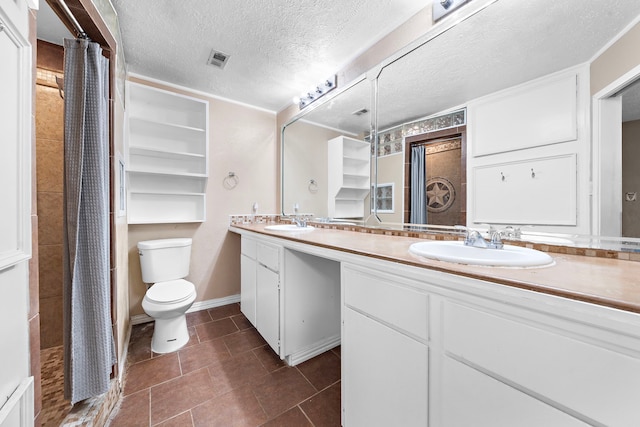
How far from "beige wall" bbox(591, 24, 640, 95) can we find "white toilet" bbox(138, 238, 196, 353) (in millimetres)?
2470

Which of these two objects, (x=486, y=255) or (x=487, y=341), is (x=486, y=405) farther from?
(x=486, y=255)

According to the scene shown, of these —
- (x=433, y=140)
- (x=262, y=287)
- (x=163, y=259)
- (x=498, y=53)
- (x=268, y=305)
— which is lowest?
(x=268, y=305)

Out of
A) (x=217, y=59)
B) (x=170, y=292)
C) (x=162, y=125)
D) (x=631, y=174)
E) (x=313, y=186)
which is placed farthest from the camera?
(x=313, y=186)

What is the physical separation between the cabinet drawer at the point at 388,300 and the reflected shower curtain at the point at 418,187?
67 cm

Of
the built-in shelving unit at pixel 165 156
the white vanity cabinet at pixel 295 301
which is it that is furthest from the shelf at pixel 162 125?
the white vanity cabinet at pixel 295 301

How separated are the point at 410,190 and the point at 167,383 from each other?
192 cm

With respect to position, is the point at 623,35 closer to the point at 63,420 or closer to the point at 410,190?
the point at 410,190

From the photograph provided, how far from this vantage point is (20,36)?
699 millimetres

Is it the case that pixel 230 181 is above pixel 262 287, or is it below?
above

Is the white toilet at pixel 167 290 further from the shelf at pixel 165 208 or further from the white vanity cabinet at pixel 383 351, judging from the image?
the white vanity cabinet at pixel 383 351

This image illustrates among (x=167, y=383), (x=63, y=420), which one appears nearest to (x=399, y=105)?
(x=167, y=383)

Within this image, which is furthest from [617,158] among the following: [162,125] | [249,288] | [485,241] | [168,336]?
[162,125]

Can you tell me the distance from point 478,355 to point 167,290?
6.72 ft

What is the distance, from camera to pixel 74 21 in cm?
111
